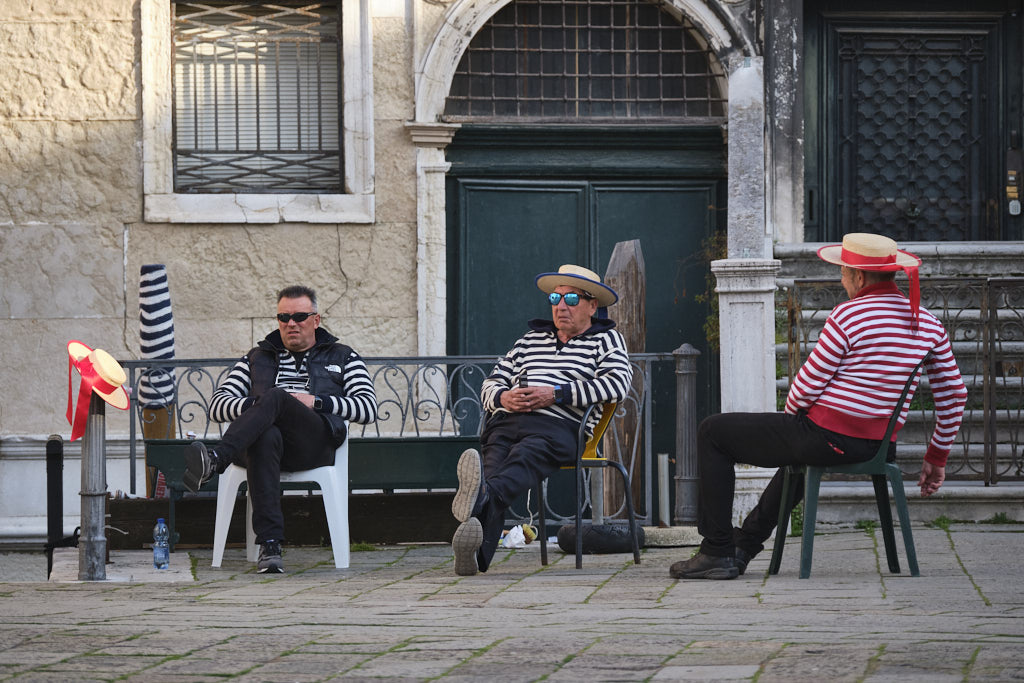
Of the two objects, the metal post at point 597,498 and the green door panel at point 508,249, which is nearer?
the metal post at point 597,498

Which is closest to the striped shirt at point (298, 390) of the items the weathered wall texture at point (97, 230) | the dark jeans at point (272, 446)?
the dark jeans at point (272, 446)

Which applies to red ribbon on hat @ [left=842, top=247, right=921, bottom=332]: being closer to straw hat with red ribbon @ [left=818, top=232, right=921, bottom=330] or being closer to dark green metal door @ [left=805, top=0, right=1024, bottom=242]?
straw hat with red ribbon @ [left=818, top=232, right=921, bottom=330]

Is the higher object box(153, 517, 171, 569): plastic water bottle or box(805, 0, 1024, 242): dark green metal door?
box(805, 0, 1024, 242): dark green metal door

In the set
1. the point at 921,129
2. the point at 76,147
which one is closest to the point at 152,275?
the point at 76,147

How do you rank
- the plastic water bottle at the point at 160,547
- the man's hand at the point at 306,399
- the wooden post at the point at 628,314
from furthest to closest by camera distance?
the wooden post at the point at 628,314 → the man's hand at the point at 306,399 → the plastic water bottle at the point at 160,547

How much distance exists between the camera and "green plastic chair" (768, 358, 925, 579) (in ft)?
20.6

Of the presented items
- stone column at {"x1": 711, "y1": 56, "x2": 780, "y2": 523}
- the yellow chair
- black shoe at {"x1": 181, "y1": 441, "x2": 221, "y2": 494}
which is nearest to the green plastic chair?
the yellow chair

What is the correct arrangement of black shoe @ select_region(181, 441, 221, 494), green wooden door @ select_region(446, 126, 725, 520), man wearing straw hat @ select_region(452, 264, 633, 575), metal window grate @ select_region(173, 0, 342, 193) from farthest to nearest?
green wooden door @ select_region(446, 126, 725, 520) < metal window grate @ select_region(173, 0, 342, 193) < black shoe @ select_region(181, 441, 221, 494) < man wearing straw hat @ select_region(452, 264, 633, 575)

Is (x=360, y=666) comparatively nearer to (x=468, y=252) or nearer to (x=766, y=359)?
(x=766, y=359)

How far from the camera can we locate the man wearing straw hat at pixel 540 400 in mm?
6574

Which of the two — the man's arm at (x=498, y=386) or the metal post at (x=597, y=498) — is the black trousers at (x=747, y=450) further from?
the metal post at (x=597, y=498)

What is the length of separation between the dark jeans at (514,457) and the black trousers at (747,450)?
0.78 meters

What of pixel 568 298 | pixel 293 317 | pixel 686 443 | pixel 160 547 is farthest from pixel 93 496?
pixel 686 443

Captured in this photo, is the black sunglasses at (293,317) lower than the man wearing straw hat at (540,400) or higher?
higher
